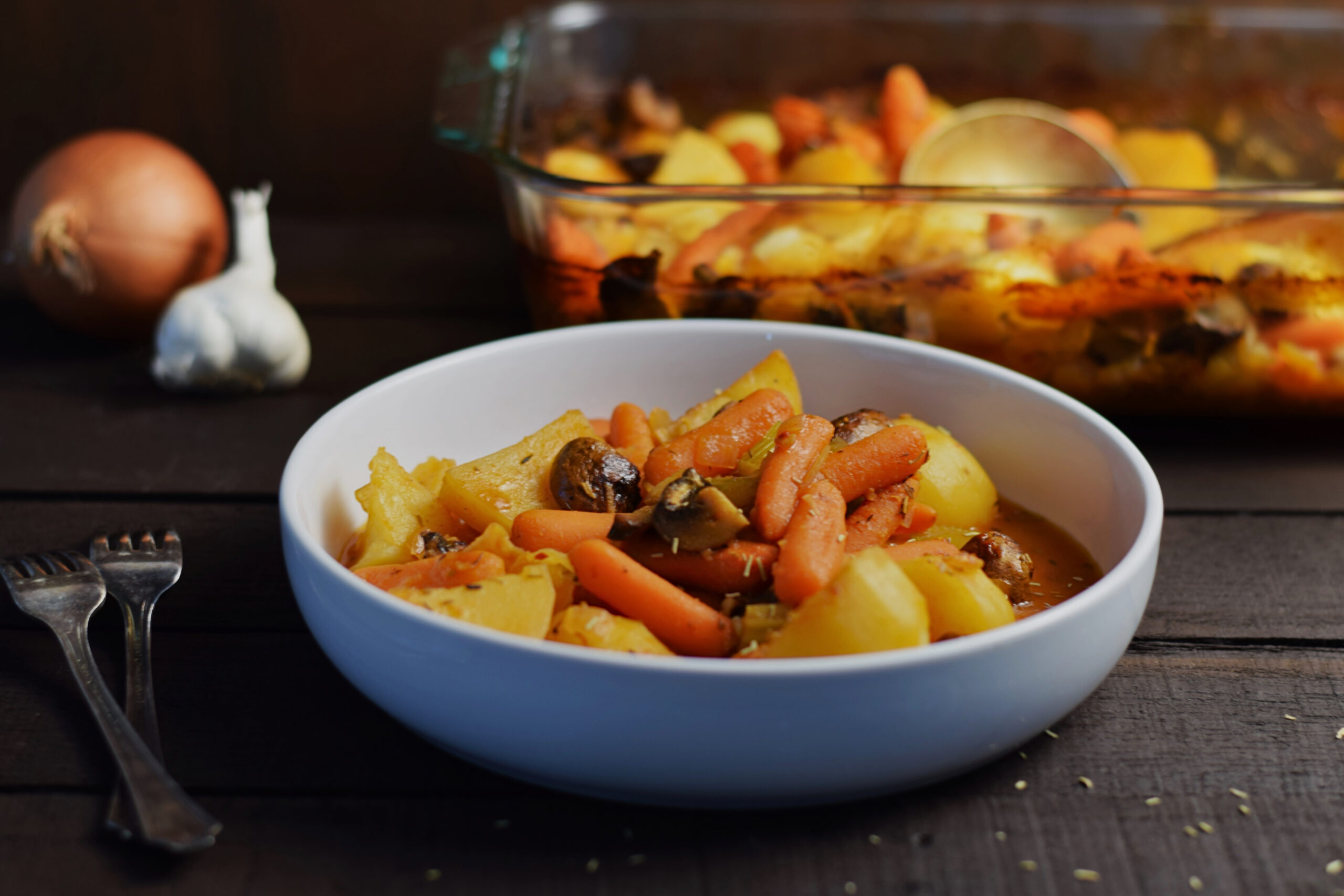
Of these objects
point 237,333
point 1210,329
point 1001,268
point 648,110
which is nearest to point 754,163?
point 648,110

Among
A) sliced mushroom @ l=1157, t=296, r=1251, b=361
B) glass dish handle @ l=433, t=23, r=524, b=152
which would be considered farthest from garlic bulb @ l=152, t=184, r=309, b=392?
sliced mushroom @ l=1157, t=296, r=1251, b=361

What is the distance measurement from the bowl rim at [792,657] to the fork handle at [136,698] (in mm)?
196

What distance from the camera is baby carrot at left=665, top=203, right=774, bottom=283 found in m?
1.69

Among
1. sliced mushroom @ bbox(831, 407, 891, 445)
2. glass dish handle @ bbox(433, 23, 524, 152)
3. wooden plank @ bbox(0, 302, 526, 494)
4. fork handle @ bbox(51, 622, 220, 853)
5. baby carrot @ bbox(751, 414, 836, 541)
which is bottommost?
wooden plank @ bbox(0, 302, 526, 494)

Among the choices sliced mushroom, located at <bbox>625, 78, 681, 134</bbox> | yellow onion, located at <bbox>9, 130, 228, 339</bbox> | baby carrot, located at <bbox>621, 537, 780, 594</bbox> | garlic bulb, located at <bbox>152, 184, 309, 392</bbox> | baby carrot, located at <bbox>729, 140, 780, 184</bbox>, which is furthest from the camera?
sliced mushroom, located at <bbox>625, 78, 681, 134</bbox>

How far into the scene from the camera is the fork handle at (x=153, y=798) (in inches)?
36.5

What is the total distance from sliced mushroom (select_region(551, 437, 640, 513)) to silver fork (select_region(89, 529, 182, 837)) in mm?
470

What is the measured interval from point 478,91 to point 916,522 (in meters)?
1.31

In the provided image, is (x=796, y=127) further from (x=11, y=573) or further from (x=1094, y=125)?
(x=11, y=573)

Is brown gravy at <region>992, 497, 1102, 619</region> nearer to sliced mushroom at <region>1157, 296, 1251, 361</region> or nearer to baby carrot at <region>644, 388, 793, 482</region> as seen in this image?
baby carrot at <region>644, 388, 793, 482</region>

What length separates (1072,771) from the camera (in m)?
1.07

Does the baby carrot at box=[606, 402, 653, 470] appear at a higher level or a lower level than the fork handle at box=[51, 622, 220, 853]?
higher

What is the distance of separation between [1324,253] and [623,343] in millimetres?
1099

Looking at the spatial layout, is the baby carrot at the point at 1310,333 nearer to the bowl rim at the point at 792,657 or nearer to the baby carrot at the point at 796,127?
the bowl rim at the point at 792,657
